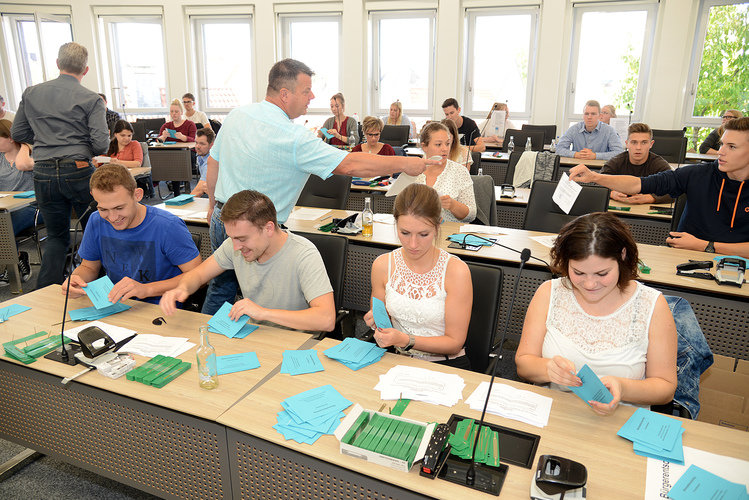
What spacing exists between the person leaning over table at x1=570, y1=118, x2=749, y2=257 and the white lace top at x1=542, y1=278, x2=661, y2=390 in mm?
1543

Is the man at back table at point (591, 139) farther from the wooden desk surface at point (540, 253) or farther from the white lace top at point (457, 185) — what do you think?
the wooden desk surface at point (540, 253)

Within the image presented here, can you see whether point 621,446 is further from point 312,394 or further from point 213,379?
point 213,379

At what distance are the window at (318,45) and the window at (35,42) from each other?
14.9 ft

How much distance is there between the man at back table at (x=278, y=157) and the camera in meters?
2.69

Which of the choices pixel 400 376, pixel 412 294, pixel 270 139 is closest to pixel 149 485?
pixel 400 376

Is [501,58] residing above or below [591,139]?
above

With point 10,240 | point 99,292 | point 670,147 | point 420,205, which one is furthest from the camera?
point 670,147

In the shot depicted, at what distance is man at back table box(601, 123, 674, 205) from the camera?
4297mm

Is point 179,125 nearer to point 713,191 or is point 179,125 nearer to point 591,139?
point 591,139

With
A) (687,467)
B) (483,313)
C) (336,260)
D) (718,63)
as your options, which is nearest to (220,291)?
(336,260)

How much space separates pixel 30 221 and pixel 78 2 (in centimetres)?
793

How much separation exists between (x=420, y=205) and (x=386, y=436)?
95cm

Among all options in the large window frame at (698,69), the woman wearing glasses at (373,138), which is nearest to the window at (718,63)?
the large window frame at (698,69)

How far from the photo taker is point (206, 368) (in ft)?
5.62
